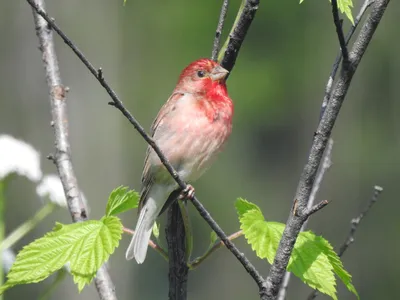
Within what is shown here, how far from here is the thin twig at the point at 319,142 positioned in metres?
1.86

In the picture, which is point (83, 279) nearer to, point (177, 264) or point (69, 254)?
point (69, 254)

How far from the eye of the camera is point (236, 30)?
235 centimetres

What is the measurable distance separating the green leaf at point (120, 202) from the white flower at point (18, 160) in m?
0.28

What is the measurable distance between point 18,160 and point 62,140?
263mm

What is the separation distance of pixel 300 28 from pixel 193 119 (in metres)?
15.1

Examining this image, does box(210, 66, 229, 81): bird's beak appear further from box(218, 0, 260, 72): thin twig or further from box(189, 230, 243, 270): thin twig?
box(189, 230, 243, 270): thin twig

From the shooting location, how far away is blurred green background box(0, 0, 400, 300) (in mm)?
13008

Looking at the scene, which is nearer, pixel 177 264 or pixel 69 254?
pixel 69 254

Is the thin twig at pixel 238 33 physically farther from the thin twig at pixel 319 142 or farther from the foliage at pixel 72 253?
the foliage at pixel 72 253

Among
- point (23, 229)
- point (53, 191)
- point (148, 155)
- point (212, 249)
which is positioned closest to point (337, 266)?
point (212, 249)

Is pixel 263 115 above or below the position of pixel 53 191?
above

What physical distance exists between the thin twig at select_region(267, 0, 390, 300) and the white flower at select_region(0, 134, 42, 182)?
2.56 feet

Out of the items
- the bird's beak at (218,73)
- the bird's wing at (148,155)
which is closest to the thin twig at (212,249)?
the bird's beak at (218,73)

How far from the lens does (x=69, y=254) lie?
2.07 m
